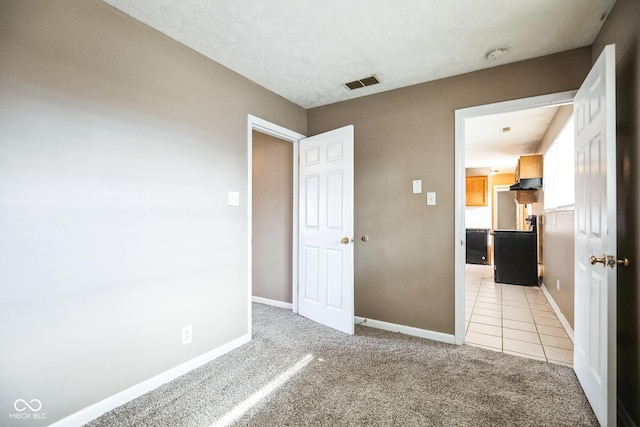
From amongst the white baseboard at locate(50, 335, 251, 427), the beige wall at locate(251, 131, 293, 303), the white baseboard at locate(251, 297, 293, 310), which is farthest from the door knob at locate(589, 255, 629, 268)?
the white baseboard at locate(251, 297, 293, 310)

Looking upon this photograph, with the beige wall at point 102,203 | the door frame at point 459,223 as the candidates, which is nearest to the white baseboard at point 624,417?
the door frame at point 459,223

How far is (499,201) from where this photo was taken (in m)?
8.46

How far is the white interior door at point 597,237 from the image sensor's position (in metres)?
1.44

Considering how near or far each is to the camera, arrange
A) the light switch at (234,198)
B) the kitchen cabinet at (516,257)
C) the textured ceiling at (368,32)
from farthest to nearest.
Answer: the kitchen cabinet at (516,257) → the light switch at (234,198) → the textured ceiling at (368,32)

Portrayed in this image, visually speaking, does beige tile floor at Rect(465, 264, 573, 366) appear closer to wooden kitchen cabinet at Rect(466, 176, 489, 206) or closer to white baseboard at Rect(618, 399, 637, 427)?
white baseboard at Rect(618, 399, 637, 427)

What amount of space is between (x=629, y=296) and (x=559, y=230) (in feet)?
7.53

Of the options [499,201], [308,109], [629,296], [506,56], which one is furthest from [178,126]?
[499,201]

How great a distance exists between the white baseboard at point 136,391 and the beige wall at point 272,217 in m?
1.27

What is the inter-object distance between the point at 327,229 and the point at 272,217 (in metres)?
1.02

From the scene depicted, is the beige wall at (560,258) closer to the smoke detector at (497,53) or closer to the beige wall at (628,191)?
the beige wall at (628,191)

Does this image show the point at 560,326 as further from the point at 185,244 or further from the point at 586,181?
the point at 185,244

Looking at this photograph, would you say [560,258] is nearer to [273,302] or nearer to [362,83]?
[362,83]

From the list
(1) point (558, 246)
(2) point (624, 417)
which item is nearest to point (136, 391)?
(2) point (624, 417)

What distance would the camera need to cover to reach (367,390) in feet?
6.22
